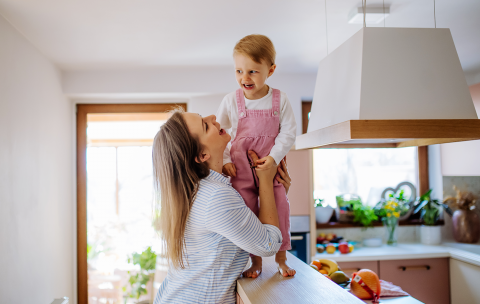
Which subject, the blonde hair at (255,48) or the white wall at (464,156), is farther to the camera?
the white wall at (464,156)

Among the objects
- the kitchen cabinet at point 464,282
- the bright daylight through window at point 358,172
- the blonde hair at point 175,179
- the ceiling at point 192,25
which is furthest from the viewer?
the bright daylight through window at point 358,172

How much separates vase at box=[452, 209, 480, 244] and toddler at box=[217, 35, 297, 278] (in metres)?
3.01

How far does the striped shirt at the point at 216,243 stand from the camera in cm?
100

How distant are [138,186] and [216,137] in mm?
2653

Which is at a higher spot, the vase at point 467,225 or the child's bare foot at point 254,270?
the child's bare foot at point 254,270

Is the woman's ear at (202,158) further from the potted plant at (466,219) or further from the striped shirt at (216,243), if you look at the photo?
the potted plant at (466,219)

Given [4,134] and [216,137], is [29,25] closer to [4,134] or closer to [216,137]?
[4,134]

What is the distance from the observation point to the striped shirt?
995 millimetres

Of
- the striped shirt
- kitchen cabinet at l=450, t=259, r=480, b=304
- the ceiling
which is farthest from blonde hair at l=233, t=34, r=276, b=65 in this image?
kitchen cabinet at l=450, t=259, r=480, b=304

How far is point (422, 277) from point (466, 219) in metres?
0.76

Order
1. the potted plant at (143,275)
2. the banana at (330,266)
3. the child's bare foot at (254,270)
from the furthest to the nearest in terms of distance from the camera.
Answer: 1. the potted plant at (143,275)
2. the banana at (330,266)
3. the child's bare foot at (254,270)

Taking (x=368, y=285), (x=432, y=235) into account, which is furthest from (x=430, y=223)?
(x=368, y=285)

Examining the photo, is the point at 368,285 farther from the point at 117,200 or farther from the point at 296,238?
the point at 117,200

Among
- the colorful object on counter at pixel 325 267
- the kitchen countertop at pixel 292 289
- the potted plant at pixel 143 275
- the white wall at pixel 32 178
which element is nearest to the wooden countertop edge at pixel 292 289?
the kitchen countertop at pixel 292 289
